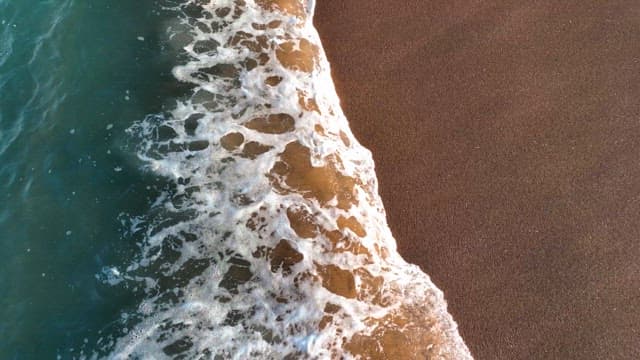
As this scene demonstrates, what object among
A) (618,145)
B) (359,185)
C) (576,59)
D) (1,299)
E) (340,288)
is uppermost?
(576,59)

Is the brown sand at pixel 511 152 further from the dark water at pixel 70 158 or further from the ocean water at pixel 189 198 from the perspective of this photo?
the dark water at pixel 70 158

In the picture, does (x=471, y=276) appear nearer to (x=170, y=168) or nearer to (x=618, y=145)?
(x=618, y=145)

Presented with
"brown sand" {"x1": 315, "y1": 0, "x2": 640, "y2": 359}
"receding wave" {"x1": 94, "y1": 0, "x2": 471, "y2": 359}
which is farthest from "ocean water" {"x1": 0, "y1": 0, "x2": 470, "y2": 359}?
"brown sand" {"x1": 315, "y1": 0, "x2": 640, "y2": 359}

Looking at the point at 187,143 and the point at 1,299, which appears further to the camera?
the point at 187,143

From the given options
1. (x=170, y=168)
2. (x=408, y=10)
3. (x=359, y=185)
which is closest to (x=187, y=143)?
(x=170, y=168)

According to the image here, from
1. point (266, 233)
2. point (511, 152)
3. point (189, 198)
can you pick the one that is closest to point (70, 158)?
point (189, 198)

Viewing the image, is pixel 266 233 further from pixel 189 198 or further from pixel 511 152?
pixel 511 152

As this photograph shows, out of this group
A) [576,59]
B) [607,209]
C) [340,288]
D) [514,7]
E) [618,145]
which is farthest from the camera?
[514,7]
